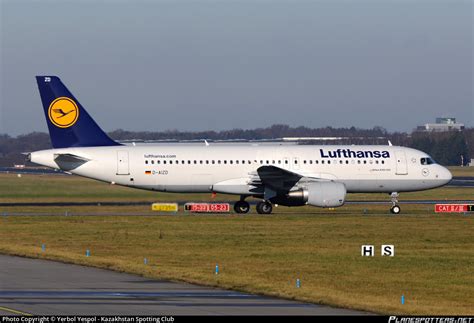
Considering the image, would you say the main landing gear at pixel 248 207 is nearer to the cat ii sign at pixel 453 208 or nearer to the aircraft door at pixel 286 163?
the aircraft door at pixel 286 163

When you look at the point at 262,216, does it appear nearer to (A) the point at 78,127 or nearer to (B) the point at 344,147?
(B) the point at 344,147

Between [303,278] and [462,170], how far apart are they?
99.8 meters

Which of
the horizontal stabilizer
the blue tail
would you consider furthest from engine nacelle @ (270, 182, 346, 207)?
the horizontal stabilizer

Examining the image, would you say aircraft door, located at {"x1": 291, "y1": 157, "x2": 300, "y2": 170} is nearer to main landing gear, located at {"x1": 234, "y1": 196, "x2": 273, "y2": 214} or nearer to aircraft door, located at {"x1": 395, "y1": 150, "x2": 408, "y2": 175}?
main landing gear, located at {"x1": 234, "y1": 196, "x2": 273, "y2": 214}

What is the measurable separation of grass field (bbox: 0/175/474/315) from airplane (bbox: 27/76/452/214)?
1.97 m

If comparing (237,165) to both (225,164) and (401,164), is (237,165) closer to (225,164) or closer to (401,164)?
(225,164)

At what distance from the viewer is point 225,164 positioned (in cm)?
5822

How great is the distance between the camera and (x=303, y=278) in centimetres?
3086

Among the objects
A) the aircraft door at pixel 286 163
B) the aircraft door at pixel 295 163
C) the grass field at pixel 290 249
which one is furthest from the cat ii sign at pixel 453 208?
the aircraft door at pixel 286 163

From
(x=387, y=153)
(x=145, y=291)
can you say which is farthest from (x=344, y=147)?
(x=145, y=291)

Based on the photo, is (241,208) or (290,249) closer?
(290,249)

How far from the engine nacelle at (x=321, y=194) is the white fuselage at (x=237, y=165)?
3090 mm

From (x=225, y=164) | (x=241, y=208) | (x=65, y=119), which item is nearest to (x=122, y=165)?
(x=65, y=119)

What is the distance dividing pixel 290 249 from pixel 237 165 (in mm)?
19292
